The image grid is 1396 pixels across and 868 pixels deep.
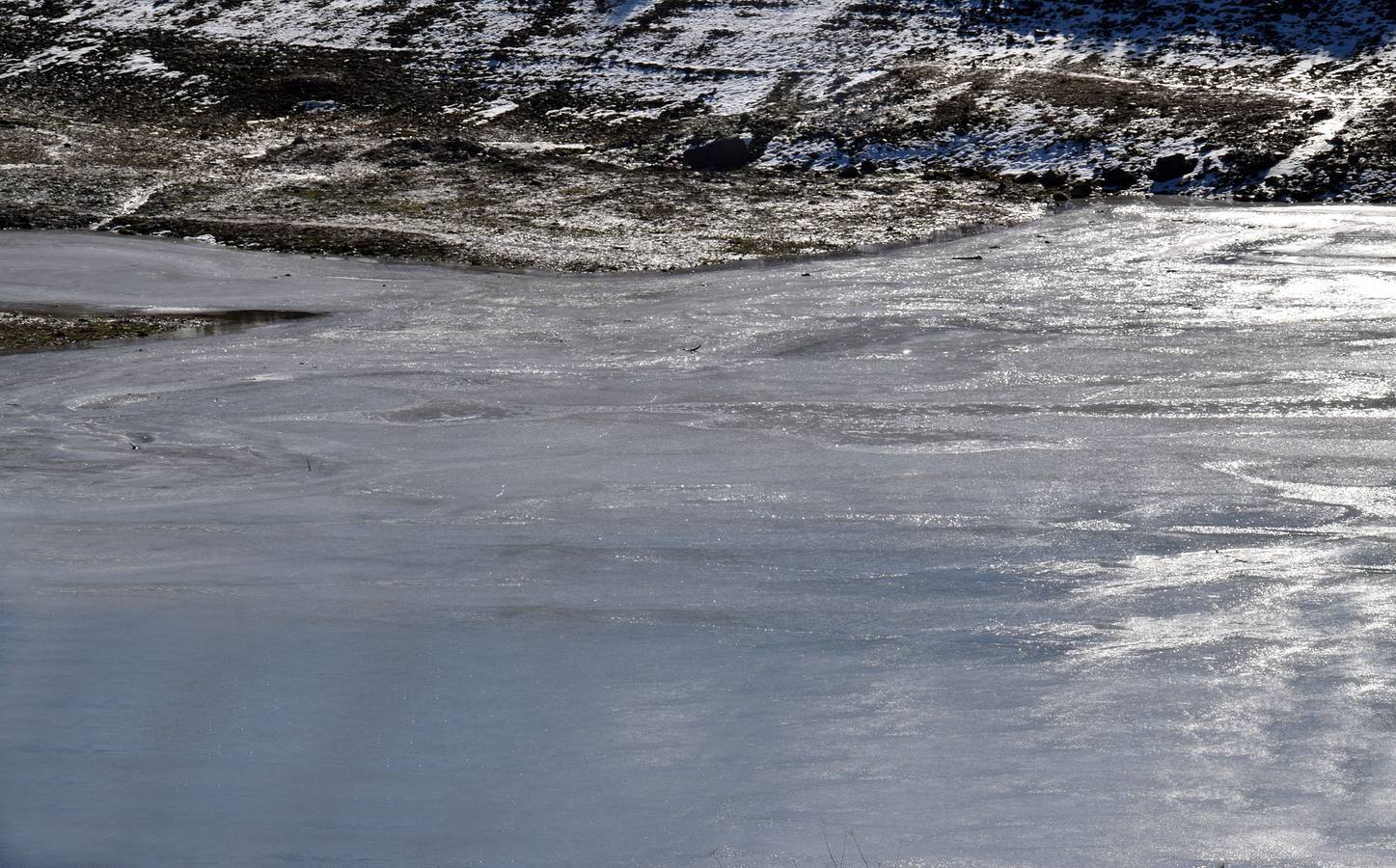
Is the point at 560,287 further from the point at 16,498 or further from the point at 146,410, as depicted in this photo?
the point at 16,498

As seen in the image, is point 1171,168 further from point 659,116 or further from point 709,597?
point 709,597

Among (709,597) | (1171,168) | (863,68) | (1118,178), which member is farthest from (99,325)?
(863,68)

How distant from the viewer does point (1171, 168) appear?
17.1 m

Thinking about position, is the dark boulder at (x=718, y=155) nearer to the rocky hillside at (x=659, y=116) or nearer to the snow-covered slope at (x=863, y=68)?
the rocky hillside at (x=659, y=116)

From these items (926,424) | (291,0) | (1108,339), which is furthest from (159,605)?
(291,0)

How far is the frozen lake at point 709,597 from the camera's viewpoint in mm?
3752

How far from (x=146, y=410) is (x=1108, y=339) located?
20.1ft

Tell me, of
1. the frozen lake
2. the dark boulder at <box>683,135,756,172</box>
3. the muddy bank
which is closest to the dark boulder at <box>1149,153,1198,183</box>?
the dark boulder at <box>683,135,756,172</box>

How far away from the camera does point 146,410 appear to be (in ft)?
25.4

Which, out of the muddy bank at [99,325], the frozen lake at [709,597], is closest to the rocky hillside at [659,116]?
the muddy bank at [99,325]

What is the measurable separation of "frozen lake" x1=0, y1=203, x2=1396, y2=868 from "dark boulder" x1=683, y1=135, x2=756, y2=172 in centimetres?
942

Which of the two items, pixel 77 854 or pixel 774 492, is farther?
pixel 774 492

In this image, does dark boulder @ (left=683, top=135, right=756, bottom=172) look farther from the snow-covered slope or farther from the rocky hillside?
the snow-covered slope

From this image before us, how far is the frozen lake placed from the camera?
3.75m
